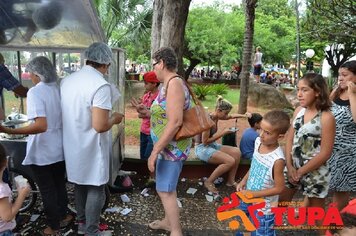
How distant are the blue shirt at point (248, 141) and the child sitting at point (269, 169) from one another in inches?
69.8

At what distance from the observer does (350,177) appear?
9.04 ft

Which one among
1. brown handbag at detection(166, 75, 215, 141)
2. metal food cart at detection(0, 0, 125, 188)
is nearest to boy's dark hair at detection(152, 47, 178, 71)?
brown handbag at detection(166, 75, 215, 141)

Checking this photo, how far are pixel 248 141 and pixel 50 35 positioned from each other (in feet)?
8.44

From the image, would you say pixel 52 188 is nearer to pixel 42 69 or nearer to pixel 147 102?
pixel 42 69

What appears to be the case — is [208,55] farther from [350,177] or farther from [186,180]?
[350,177]

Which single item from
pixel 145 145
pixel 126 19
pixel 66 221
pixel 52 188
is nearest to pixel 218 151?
pixel 145 145

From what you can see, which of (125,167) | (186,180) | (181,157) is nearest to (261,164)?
(181,157)

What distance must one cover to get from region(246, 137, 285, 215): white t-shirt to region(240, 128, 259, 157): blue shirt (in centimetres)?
172

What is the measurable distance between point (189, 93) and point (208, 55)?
15.7 m

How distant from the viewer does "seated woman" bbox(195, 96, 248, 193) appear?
12.7ft

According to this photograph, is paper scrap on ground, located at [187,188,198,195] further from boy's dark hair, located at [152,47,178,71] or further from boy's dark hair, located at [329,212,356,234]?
boy's dark hair, located at [329,212,356,234]

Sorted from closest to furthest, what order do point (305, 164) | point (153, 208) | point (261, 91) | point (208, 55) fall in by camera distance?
1. point (305, 164)
2. point (153, 208)
3. point (261, 91)
4. point (208, 55)

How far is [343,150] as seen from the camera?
2.72 meters

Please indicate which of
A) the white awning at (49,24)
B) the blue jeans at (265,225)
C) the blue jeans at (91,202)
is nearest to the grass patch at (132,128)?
the white awning at (49,24)
